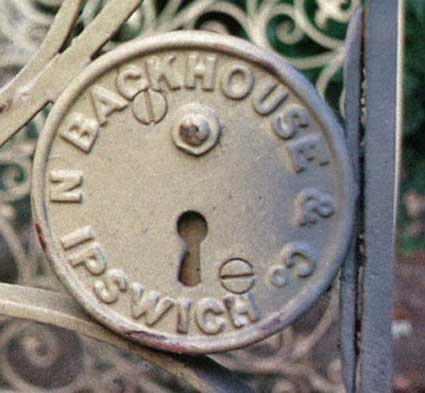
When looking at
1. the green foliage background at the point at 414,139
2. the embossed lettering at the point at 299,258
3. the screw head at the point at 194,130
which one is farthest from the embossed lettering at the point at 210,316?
the green foliage background at the point at 414,139

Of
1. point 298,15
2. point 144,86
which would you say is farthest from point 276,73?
point 298,15

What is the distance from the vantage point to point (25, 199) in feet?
6.75

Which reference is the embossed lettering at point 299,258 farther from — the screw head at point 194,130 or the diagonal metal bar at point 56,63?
the diagonal metal bar at point 56,63

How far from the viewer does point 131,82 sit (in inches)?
43.3

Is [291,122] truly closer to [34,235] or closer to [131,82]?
[131,82]

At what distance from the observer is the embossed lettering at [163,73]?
1.09 meters

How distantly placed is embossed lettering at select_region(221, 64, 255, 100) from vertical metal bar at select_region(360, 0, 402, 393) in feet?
0.49

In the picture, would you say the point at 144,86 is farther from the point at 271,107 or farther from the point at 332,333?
the point at 332,333

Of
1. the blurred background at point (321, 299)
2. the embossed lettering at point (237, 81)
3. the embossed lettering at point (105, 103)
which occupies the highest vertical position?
the embossed lettering at point (237, 81)

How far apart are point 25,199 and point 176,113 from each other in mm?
1051

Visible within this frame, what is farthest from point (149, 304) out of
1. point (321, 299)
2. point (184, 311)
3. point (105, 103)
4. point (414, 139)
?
point (414, 139)

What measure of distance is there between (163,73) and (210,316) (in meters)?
0.32

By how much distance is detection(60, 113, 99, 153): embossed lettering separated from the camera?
1107 millimetres

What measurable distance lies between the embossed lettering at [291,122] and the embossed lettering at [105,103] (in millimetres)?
196
